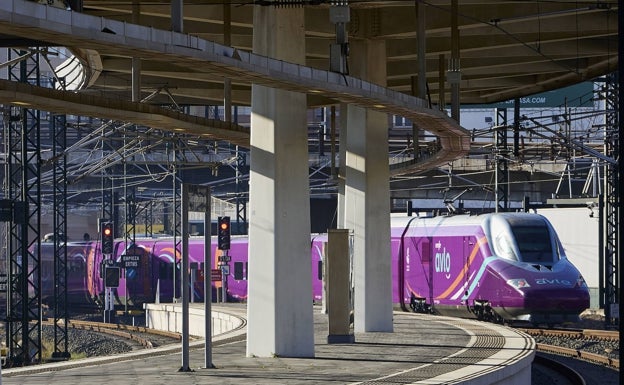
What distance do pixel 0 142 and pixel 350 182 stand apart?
1967 inches

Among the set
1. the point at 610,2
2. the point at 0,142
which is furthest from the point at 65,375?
the point at 0,142

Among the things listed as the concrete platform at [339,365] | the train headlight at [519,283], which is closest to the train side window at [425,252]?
the train headlight at [519,283]

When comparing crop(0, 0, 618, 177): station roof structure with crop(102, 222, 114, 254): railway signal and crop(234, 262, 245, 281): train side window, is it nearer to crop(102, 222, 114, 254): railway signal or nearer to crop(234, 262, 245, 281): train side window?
crop(234, 262, 245, 281): train side window

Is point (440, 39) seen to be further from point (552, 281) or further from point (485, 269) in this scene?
point (485, 269)

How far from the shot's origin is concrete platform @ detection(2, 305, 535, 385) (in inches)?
670

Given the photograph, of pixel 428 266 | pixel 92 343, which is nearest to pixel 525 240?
pixel 428 266

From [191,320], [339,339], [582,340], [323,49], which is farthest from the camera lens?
[191,320]

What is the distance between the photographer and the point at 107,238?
2144 inches

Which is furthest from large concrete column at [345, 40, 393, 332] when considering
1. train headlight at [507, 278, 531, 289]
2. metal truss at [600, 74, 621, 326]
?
metal truss at [600, 74, 621, 326]

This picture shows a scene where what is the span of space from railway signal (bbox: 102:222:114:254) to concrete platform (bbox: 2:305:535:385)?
94.8ft

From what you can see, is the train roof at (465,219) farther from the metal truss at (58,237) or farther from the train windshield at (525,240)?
the metal truss at (58,237)

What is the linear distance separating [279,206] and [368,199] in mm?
6465

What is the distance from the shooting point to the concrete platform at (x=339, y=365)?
1702cm

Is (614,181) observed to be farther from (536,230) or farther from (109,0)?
(109,0)
